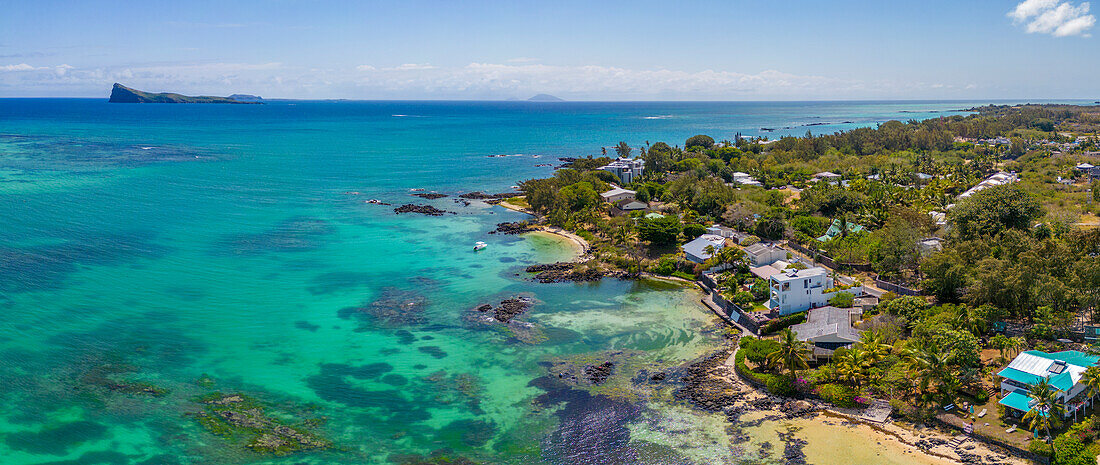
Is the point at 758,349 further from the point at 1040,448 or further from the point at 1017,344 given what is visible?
the point at 1040,448

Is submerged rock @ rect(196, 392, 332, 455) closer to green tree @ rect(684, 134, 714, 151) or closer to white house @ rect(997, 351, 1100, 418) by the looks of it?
white house @ rect(997, 351, 1100, 418)

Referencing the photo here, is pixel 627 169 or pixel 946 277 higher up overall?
pixel 627 169

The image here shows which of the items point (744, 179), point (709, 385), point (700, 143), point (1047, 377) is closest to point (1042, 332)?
point (1047, 377)

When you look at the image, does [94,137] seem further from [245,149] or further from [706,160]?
[706,160]

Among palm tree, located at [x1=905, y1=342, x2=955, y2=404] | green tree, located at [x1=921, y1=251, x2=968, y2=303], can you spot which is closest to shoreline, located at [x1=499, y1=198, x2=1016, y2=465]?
palm tree, located at [x1=905, y1=342, x2=955, y2=404]

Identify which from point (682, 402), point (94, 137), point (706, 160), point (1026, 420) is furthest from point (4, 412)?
point (94, 137)

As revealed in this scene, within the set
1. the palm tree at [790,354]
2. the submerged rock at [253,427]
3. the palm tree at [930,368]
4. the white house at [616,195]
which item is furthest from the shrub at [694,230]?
the submerged rock at [253,427]
